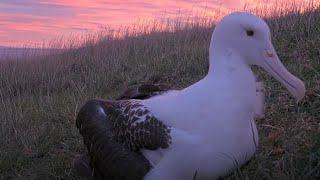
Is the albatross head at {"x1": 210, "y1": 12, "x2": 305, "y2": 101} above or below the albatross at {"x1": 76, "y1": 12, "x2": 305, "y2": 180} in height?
above

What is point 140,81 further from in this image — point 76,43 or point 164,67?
point 76,43

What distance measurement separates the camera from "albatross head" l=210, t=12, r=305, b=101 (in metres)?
2.98

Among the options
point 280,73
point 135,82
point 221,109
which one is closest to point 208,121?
point 221,109

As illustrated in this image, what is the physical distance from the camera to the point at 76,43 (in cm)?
1138

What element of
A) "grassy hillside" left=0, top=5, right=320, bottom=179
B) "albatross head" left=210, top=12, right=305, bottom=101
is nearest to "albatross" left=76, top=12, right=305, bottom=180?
"albatross head" left=210, top=12, right=305, bottom=101

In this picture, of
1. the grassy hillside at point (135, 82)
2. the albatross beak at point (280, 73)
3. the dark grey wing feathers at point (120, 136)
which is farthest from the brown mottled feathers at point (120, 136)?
the albatross beak at point (280, 73)

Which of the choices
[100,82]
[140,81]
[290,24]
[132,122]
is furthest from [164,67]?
[132,122]

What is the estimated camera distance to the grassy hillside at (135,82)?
339 cm

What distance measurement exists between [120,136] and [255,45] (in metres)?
0.85

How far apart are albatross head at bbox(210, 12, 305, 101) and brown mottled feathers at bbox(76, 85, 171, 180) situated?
1.80ft

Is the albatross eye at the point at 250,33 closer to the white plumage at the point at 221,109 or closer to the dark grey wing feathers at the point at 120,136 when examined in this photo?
the white plumage at the point at 221,109

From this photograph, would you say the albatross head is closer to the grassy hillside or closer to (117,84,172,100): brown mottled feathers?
the grassy hillside

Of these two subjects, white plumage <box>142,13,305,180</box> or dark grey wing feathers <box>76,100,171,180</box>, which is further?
dark grey wing feathers <box>76,100,171,180</box>

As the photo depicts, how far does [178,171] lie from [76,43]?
345 inches
